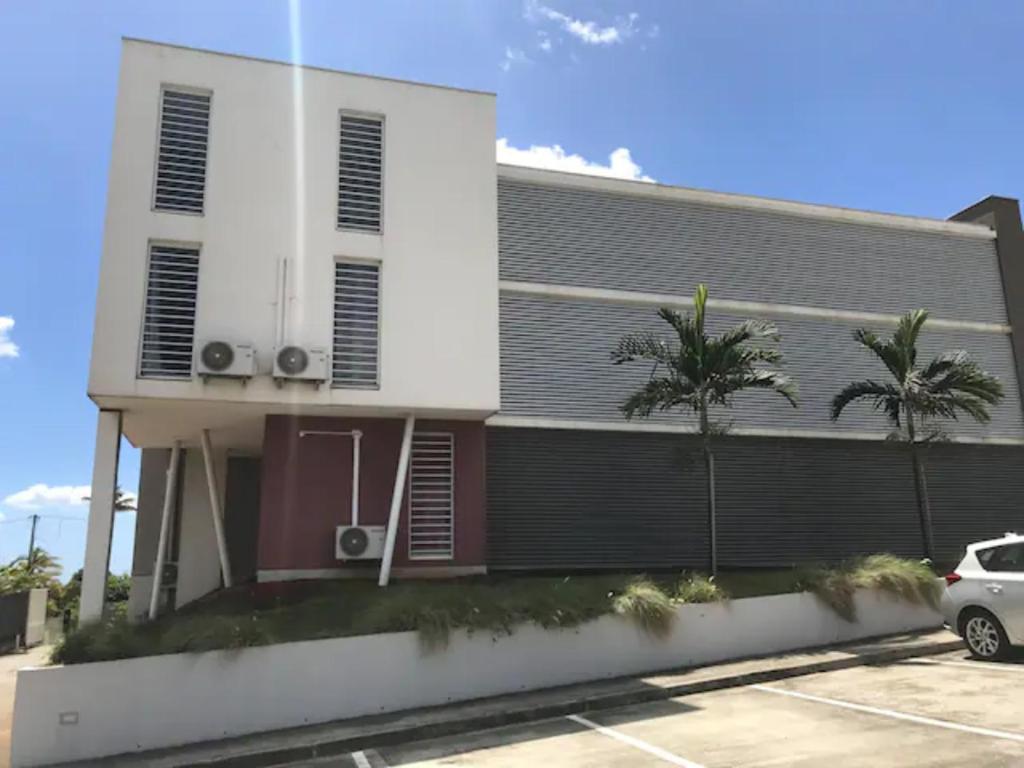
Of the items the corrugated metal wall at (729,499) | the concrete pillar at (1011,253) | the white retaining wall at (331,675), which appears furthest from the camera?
the concrete pillar at (1011,253)

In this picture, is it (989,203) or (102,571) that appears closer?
(102,571)

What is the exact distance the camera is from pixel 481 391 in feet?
40.7

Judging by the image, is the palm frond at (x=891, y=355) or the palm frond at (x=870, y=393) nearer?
the palm frond at (x=891, y=355)

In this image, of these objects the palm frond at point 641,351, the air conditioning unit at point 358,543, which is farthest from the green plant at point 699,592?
the air conditioning unit at point 358,543

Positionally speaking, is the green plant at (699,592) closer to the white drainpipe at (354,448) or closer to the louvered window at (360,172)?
the white drainpipe at (354,448)

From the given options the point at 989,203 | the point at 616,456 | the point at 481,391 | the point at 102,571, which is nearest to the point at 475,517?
the point at 481,391

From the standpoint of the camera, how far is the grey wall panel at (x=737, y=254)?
1581 centimetres

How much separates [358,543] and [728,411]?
8.05 m

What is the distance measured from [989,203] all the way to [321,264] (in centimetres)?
1680

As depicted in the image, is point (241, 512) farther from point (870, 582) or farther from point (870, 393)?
point (870, 393)

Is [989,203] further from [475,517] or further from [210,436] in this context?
[210,436]

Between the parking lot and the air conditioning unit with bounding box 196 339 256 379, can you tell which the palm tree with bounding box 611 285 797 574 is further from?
the air conditioning unit with bounding box 196 339 256 379

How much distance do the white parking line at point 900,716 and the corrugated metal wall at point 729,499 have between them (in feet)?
17.5

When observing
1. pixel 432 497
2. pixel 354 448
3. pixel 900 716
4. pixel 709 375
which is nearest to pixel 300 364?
pixel 354 448
